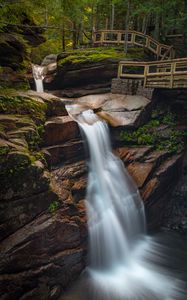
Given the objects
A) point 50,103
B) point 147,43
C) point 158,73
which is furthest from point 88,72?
point 50,103

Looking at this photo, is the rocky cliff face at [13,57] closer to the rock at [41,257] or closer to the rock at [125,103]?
the rock at [125,103]

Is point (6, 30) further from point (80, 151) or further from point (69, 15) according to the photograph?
point (69, 15)

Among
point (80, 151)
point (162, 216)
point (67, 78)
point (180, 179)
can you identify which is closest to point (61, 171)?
point (80, 151)

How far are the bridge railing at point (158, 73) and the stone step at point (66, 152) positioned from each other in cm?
574

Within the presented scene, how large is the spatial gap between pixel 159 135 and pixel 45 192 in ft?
24.3

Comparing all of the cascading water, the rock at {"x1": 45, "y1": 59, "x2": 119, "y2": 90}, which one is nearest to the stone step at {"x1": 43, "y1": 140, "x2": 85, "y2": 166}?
the cascading water

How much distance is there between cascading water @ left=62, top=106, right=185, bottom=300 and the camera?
8577mm

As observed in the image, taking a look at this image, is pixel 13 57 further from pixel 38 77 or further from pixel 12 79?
pixel 38 77

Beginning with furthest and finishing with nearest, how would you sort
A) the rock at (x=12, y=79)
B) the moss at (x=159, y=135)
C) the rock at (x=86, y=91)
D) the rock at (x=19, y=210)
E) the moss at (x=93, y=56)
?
the moss at (x=93, y=56), the rock at (x=86, y=91), the moss at (x=159, y=135), the rock at (x=12, y=79), the rock at (x=19, y=210)

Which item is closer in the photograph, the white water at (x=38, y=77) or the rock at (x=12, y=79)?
the rock at (x=12, y=79)

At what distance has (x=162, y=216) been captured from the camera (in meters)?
13.2

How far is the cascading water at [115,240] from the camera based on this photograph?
338 inches

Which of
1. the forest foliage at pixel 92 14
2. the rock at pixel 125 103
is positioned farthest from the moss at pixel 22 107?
the rock at pixel 125 103

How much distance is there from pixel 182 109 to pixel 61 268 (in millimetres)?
10599
